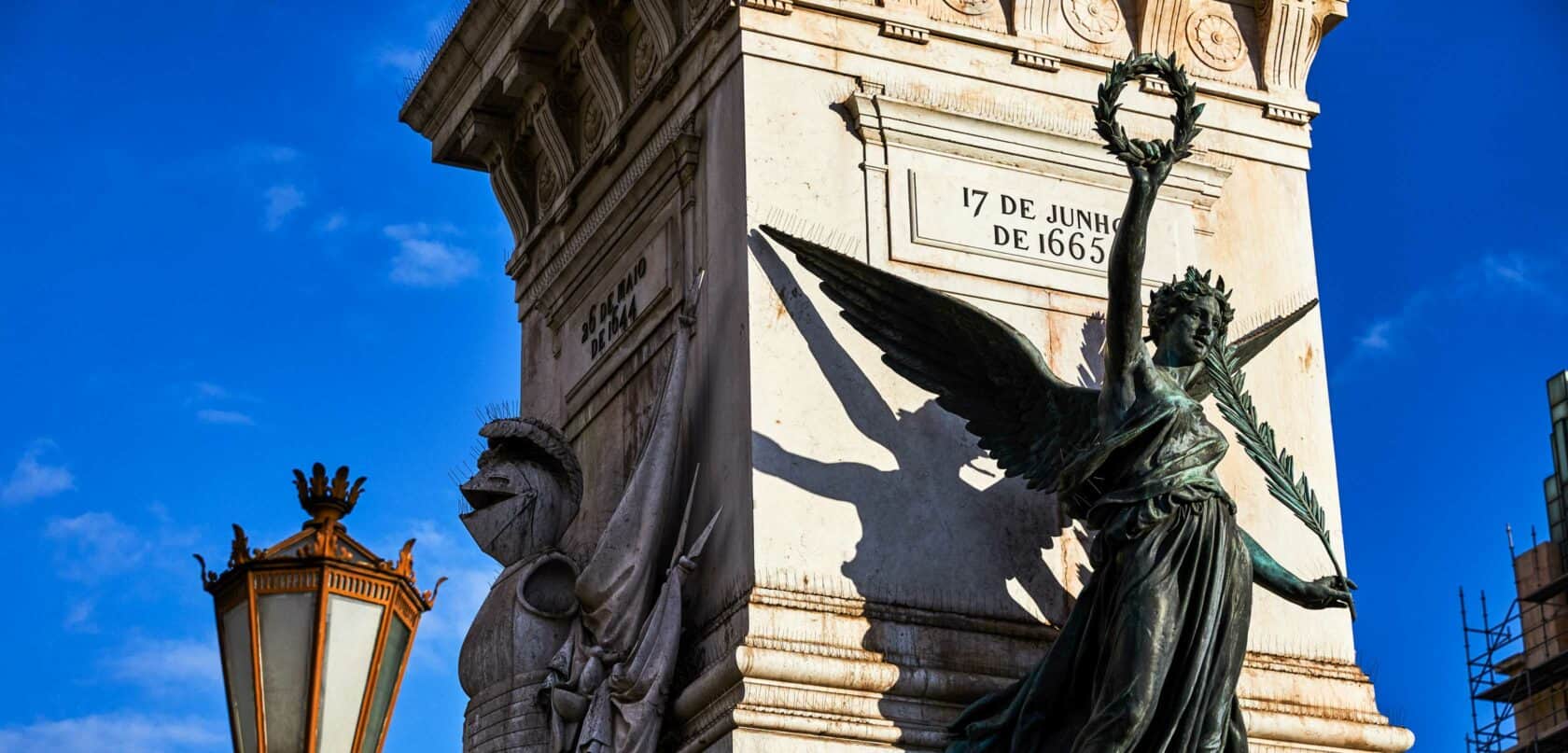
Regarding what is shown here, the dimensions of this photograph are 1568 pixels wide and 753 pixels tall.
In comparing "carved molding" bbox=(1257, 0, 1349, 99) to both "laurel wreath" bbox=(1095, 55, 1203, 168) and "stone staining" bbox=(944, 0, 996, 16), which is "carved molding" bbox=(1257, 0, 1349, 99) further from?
"laurel wreath" bbox=(1095, 55, 1203, 168)

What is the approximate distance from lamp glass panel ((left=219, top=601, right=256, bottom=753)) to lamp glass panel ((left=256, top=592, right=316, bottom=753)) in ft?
0.17

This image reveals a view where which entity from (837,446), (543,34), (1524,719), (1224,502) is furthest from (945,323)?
(1524,719)

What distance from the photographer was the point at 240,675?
9.43 m

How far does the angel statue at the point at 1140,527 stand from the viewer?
14422 millimetres

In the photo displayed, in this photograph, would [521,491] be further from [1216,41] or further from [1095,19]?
[1216,41]

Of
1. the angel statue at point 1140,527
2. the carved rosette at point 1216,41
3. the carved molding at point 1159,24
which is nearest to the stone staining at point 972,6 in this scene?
the carved molding at point 1159,24

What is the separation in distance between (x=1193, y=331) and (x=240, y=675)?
7.32 meters

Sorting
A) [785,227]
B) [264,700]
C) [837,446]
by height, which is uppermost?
[785,227]

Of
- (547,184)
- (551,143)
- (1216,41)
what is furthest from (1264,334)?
(547,184)

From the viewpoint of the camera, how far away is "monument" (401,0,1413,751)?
51.8 ft

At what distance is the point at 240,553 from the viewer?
30.9ft

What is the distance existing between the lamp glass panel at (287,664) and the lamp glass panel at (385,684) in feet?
0.78

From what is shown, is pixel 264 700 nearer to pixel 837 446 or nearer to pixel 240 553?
pixel 240 553

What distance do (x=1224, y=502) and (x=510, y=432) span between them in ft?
15.2
